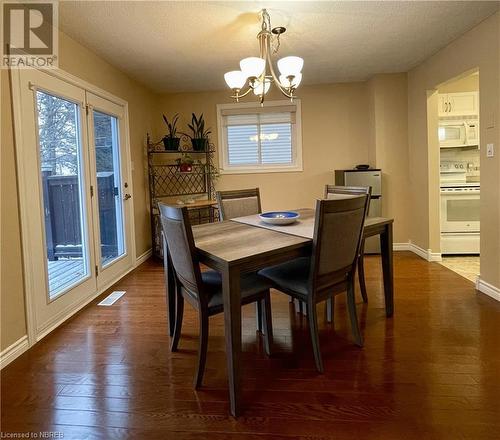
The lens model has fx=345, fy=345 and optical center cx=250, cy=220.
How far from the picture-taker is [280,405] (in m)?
1.70

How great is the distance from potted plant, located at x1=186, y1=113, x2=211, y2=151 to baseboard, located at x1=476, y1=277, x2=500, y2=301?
11.9 ft

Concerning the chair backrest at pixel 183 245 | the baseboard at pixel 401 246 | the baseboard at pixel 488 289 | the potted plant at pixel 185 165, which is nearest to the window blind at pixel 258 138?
the potted plant at pixel 185 165

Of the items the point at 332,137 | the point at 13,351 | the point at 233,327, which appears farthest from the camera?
the point at 332,137

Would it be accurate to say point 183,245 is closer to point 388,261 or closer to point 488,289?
point 388,261

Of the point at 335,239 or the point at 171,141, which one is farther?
the point at 171,141

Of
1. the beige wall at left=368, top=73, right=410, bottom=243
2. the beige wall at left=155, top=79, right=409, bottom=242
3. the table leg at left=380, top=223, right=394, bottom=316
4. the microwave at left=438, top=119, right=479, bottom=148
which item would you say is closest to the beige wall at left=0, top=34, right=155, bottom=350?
the beige wall at left=155, top=79, right=409, bottom=242

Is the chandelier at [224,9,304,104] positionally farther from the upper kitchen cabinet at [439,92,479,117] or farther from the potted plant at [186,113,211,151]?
the upper kitchen cabinet at [439,92,479,117]

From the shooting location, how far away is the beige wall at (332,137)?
180 inches

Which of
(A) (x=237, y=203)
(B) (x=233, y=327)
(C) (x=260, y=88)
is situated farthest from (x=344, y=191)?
(B) (x=233, y=327)

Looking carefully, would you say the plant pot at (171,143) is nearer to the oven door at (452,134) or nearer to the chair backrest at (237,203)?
the chair backrest at (237,203)

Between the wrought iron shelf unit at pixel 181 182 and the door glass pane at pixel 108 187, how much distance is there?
82 centimetres

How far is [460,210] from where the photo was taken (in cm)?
418

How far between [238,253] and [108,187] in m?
2.52

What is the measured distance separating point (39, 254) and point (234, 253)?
5.31 feet
